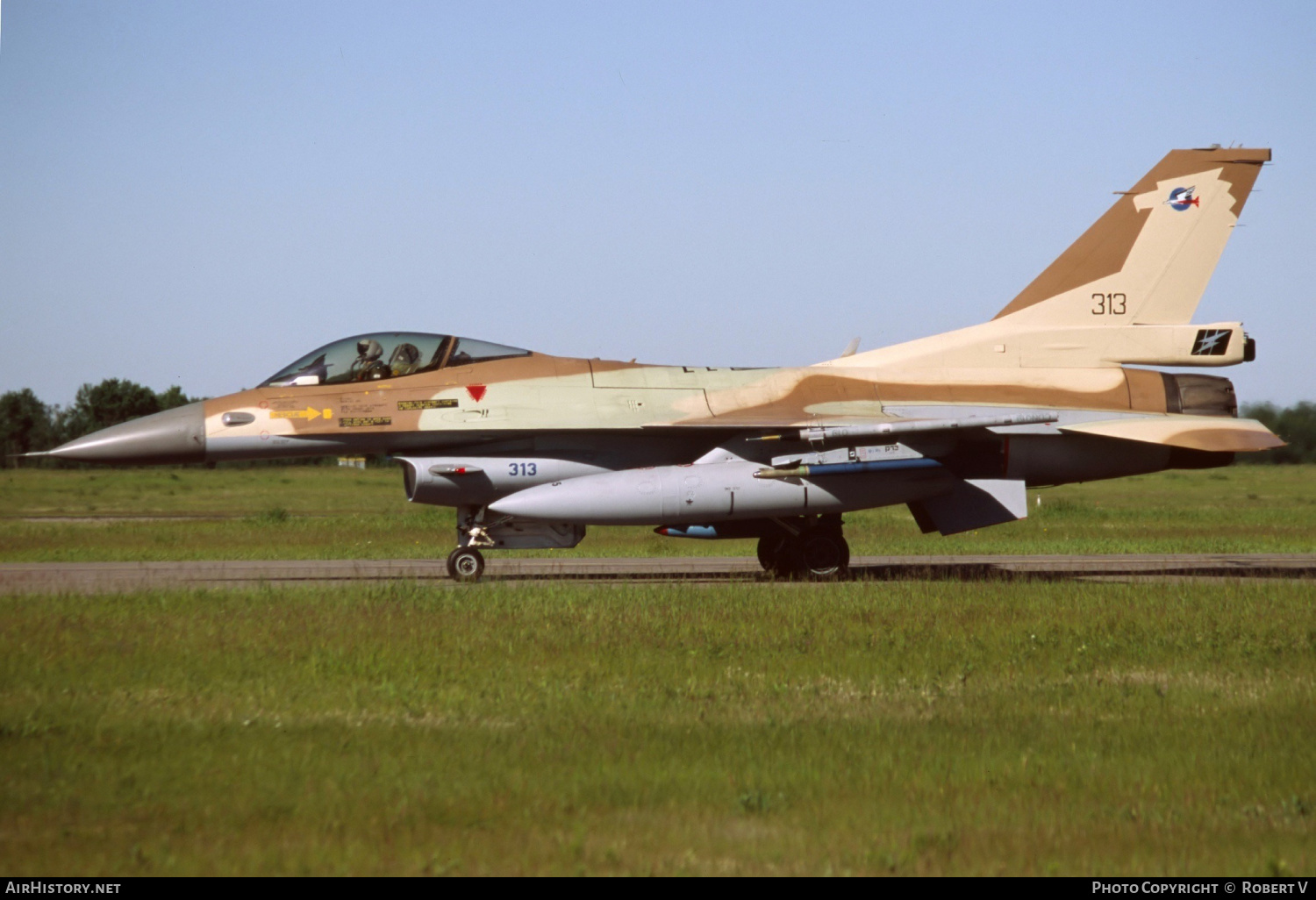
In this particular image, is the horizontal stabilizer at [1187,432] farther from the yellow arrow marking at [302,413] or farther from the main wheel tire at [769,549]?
the yellow arrow marking at [302,413]

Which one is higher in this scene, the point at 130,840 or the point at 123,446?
the point at 123,446

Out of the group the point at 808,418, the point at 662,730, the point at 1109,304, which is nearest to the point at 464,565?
the point at 808,418

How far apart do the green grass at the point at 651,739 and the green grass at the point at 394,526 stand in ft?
34.7

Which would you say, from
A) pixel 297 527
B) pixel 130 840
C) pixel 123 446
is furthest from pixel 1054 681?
pixel 297 527

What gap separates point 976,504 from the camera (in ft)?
51.1

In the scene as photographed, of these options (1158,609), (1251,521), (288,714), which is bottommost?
(1251,521)

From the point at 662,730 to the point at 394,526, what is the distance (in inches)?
855

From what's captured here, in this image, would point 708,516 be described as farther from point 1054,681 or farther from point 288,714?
point 288,714

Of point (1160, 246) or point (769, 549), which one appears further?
point (1160, 246)

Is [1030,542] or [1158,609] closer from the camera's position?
[1158,609]

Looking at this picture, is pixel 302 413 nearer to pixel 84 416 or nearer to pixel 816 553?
pixel 816 553

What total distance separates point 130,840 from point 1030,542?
844 inches

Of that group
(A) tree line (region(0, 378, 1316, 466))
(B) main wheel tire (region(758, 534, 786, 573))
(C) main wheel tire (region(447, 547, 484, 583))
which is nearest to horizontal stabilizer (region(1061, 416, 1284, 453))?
(B) main wheel tire (region(758, 534, 786, 573))

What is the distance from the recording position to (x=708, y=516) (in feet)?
47.8
